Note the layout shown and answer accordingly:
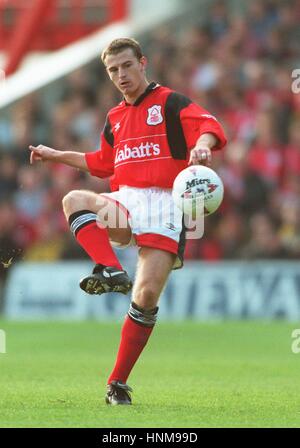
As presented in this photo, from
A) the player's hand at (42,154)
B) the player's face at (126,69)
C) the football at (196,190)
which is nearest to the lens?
the football at (196,190)

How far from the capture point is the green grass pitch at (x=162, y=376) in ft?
23.4

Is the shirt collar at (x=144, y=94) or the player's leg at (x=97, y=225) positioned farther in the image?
the shirt collar at (x=144, y=94)

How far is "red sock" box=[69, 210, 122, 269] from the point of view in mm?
7766

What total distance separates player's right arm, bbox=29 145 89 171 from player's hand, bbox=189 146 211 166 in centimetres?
135

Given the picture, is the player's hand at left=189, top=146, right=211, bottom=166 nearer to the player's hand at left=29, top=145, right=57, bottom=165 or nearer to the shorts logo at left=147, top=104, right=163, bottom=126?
the shorts logo at left=147, top=104, right=163, bottom=126

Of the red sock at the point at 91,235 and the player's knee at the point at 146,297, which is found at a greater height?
the red sock at the point at 91,235

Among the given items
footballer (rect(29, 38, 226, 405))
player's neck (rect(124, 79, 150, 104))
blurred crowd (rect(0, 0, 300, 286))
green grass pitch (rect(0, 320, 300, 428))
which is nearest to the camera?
green grass pitch (rect(0, 320, 300, 428))

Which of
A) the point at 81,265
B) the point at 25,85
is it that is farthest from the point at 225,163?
the point at 25,85

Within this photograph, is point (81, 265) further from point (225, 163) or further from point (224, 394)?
point (224, 394)

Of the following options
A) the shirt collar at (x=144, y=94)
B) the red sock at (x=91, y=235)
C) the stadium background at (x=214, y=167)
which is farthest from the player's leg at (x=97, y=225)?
the stadium background at (x=214, y=167)

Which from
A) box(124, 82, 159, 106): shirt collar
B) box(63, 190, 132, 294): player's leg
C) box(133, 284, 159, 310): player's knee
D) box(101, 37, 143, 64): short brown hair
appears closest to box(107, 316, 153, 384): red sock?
box(133, 284, 159, 310): player's knee

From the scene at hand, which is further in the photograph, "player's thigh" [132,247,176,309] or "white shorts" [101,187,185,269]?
"white shorts" [101,187,185,269]

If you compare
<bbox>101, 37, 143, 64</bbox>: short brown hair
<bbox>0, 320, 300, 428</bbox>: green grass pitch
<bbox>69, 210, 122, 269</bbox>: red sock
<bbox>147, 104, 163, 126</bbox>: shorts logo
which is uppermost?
<bbox>101, 37, 143, 64</bbox>: short brown hair

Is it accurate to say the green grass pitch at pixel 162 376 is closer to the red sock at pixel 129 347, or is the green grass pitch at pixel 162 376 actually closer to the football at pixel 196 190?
the red sock at pixel 129 347
